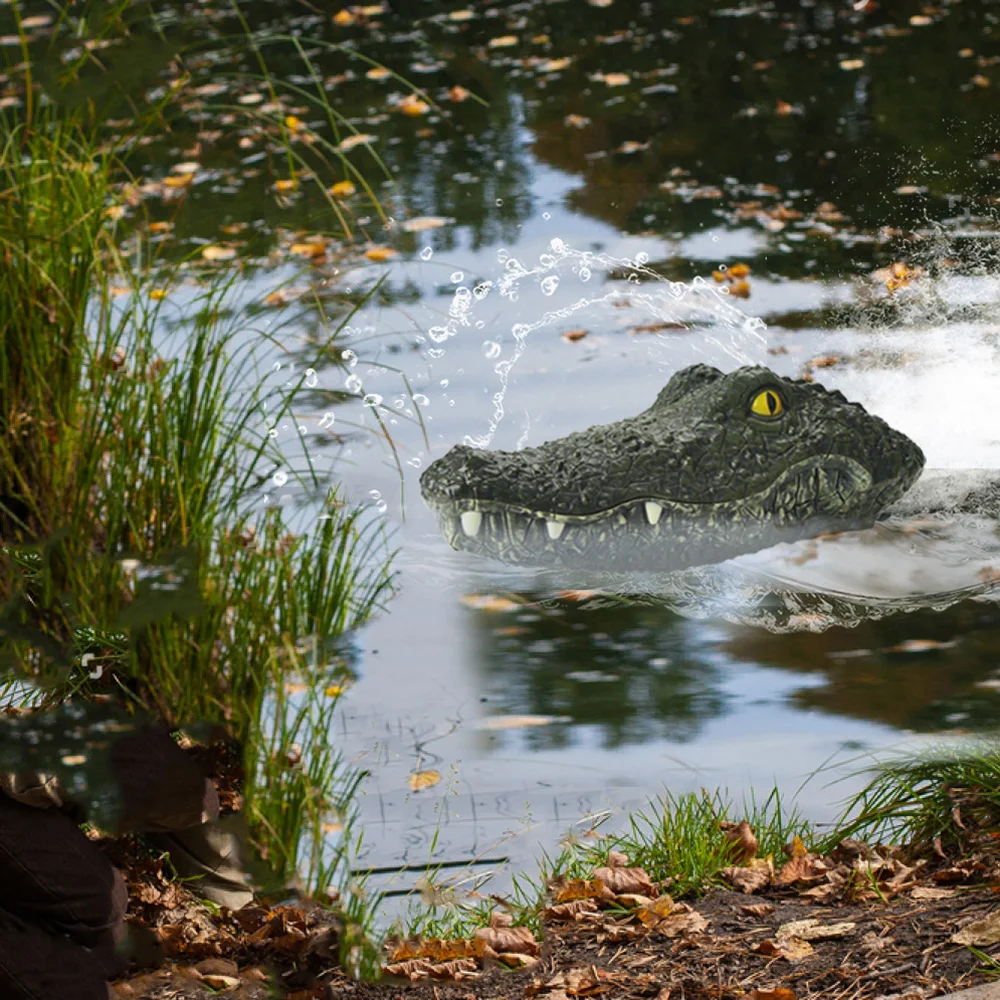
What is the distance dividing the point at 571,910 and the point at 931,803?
1.01m

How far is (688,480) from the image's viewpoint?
16.5 ft

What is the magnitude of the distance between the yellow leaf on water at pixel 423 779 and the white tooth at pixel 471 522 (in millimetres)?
1071

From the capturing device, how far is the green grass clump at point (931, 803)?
3.61m

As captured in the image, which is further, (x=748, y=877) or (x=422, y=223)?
(x=422, y=223)

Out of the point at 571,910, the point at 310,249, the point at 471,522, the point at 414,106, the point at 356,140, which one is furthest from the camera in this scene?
the point at 414,106

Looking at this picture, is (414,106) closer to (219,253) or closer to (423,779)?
(219,253)

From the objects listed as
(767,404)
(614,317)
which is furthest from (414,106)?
(767,404)

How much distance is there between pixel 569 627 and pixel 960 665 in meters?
1.32

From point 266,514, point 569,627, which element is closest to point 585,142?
point 569,627

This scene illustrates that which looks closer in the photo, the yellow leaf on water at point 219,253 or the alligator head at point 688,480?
the alligator head at point 688,480

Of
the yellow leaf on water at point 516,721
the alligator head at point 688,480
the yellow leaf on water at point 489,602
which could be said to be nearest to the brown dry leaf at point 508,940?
the yellow leaf on water at point 516,721

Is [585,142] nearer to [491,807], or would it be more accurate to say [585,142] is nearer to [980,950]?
[491,807]

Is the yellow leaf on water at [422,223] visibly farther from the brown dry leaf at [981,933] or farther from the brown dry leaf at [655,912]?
the brown dry leaf at [981,933]

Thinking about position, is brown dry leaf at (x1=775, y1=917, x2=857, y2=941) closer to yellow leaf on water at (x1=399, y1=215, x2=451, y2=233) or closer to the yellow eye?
the yellow eye
